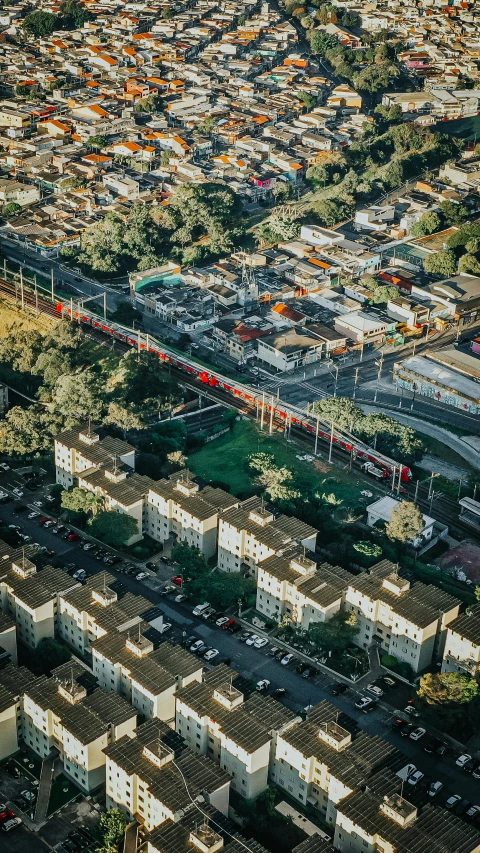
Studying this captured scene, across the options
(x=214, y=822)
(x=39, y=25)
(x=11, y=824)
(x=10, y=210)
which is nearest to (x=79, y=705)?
(x=11, y=824)

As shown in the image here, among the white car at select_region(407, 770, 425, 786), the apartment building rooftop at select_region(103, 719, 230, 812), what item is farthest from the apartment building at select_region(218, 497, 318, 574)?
the apartment building rooftop at select_region(103, 719, 230, 812)

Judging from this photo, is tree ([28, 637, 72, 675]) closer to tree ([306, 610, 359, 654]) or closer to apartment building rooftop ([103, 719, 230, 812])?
apartment building rooftop ([103, 719, 230, 812])

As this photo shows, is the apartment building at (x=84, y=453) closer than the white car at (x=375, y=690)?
No

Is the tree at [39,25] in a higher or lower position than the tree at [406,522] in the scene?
higher

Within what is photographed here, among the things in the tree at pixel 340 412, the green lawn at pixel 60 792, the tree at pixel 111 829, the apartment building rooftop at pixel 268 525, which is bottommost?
the green lawn at pixel 60 792

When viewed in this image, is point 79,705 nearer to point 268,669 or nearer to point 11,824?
point 11,824

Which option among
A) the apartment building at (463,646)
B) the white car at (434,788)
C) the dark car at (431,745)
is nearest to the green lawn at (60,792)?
the white car at (434,788)

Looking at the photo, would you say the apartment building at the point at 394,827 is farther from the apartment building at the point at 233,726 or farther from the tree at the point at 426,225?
the tree at the point at 426,225
